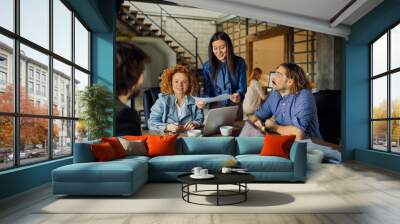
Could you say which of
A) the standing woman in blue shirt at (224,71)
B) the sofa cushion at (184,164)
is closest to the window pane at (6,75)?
the sofa cushion at (184,164)

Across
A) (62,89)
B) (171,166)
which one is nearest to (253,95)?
(171,166)

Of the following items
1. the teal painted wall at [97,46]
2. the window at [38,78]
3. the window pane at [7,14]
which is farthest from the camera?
the teal painted wall at [97,46]

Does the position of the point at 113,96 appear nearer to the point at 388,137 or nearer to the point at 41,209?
the point at 41,209

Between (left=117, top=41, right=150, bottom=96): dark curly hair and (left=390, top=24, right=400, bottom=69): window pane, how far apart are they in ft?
18.1

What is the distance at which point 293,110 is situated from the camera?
8.62 m

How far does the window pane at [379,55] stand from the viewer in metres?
8.79

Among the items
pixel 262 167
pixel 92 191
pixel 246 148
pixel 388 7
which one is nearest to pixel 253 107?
pixel 246 148

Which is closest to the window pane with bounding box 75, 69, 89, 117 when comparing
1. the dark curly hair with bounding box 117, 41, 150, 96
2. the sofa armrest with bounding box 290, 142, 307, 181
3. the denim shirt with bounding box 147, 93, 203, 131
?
the dark curly hair with bounding box 117, 41, 150, 96

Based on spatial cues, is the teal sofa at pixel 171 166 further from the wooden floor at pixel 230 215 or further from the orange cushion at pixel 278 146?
the wooden floor at pixel 230 215

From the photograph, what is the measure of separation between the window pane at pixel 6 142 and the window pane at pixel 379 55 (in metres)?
7.83

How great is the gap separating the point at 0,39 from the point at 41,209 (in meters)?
2.22

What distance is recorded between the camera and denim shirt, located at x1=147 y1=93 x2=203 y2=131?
8.38 metres

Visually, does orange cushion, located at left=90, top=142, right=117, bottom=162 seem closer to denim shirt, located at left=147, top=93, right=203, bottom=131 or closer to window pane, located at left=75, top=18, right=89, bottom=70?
denim shirt, located at left=147, top=93, right=203, bottom=131

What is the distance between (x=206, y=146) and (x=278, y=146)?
1292 millimetres
